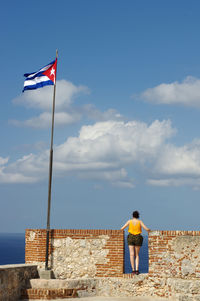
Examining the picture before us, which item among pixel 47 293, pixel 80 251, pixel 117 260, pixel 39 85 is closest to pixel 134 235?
pixel 117 260

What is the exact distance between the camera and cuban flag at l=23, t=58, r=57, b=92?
1389 cm

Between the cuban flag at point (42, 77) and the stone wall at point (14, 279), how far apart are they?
227 inches

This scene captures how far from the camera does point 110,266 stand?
12.5 meters

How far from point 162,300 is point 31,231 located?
4.58 meters

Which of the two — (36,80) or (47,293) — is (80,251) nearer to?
(47,293)

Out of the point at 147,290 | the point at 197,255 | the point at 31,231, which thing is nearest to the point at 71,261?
the point at 31,231

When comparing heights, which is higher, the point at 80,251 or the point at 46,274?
the point at 80,251

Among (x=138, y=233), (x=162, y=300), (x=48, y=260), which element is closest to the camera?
(x=162, y=300)

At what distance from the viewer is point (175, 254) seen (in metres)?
Answer: 11.7

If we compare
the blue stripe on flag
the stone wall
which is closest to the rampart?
the stone wall

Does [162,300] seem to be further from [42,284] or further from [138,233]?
[42,284]

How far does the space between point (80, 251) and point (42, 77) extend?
18.8ft

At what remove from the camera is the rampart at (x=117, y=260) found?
11453 millimetres

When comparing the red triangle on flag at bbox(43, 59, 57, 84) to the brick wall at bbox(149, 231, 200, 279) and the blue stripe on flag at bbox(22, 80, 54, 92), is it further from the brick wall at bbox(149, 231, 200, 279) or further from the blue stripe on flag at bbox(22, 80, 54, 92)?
the brick wall at bbox(149, 231, 200, 279)
